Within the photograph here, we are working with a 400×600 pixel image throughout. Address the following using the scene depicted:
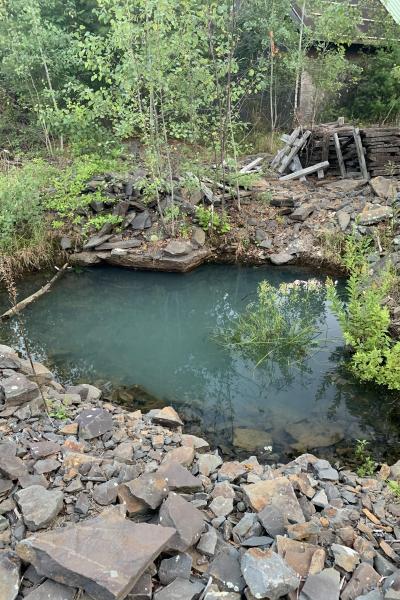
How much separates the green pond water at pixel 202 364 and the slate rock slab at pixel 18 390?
112 centimetres

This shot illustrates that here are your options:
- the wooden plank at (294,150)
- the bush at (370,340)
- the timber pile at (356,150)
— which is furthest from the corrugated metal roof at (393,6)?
the bush at (370,340)

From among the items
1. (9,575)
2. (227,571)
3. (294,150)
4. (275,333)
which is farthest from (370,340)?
(294,150)

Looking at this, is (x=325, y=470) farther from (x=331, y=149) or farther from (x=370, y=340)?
(x=331, y=149)

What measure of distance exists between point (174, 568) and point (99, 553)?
0.43 m

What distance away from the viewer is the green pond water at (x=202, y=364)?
4.72 meters

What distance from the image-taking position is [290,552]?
103 inches

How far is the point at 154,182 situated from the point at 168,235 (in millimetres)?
970

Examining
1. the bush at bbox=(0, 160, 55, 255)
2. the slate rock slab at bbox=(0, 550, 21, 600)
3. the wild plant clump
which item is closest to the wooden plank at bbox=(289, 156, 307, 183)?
the wild plant clump

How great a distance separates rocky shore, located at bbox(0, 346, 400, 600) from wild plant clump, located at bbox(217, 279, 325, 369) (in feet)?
5.78

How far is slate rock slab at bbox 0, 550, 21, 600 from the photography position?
233 centimetres

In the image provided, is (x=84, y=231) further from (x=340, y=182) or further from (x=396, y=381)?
(x=396, y=381)

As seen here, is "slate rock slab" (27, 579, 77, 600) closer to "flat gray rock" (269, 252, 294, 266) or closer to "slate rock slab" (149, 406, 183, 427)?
"slate rock slab" (149, 406, 183, 427)

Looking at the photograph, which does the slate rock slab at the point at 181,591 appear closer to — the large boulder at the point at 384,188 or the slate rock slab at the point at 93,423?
the slate rock slab at the point at 93,423

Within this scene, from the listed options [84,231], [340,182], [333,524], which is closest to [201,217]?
[84,231]
